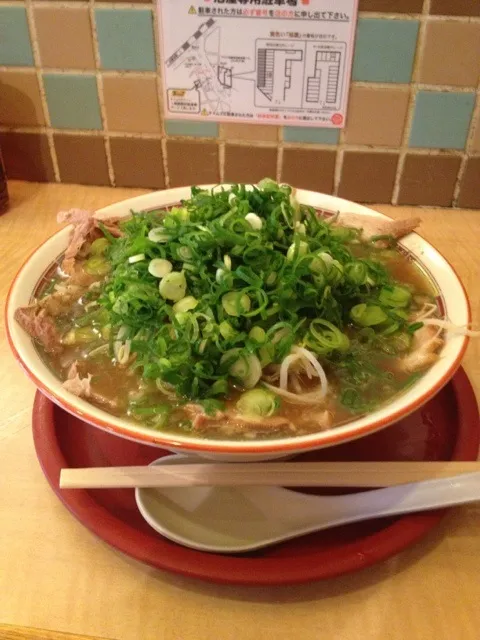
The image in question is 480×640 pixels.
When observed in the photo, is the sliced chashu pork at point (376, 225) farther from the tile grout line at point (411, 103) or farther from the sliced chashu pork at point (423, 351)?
the tile grout line at point (411, 103)

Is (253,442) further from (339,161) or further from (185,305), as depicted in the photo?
(339,161)

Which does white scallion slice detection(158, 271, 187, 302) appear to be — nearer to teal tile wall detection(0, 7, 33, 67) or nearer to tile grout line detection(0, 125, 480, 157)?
tile grout line detection(0, 125, 480, 157)

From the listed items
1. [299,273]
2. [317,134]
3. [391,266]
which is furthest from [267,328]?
[317,134]

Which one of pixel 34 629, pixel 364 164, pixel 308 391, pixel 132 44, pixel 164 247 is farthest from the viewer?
pixel 364 164

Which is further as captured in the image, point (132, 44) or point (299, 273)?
point (132, 44)

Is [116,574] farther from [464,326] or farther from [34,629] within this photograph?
[464,326]

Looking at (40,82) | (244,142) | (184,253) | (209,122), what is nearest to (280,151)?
(244,142)
